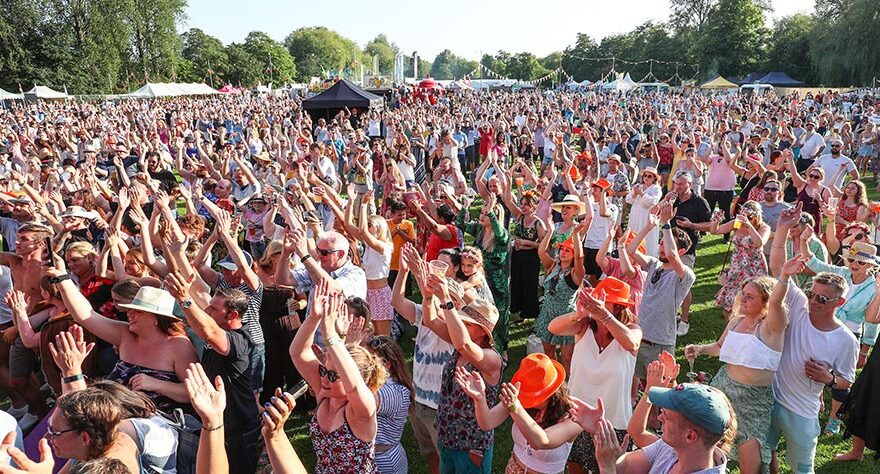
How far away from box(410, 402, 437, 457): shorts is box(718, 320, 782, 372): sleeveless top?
72.5 inches

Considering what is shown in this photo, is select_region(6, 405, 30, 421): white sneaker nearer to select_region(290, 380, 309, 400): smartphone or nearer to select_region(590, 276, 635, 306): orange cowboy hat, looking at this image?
select_region(290, 380, 309, 400): smartphone

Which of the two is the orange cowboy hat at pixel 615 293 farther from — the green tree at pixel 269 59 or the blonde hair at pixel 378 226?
the green tree at pixel 269 59

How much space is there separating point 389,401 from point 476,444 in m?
0.64

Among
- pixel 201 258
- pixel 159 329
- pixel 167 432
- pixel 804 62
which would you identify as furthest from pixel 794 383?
pixel 804 62

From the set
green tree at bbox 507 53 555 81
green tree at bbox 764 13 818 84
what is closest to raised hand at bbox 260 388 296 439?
green tree at bbox 764 13 818 84

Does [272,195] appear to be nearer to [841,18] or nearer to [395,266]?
[395,266]

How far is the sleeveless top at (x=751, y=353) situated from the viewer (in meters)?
3.49

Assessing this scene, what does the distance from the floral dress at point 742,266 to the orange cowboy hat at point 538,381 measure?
3.54 metres

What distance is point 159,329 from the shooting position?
336 centimetres

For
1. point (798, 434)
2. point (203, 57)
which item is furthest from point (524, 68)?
point (798, 434)

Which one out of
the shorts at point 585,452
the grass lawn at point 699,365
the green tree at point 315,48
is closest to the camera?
the shorts at point 585,452

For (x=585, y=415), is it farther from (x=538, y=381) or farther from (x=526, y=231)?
(x=526, y=231)

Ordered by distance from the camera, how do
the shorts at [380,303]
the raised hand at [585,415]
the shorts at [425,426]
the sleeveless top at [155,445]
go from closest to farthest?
the sleeveless top at [155,445]
the raised hand at [585,415]
the shorts at [425,426]
the shorts at [380,303]

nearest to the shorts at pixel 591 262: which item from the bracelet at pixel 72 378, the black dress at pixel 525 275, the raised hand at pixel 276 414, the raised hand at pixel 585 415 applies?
the black dress at pixel 525 275
